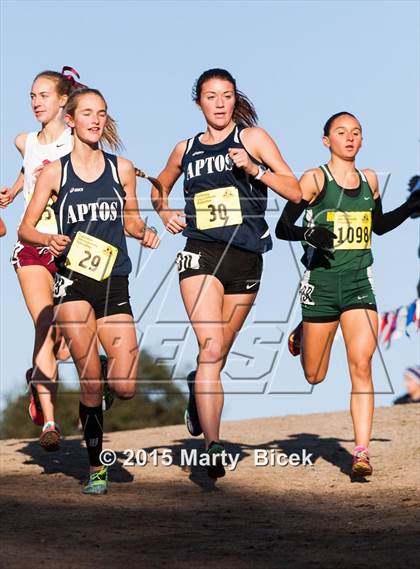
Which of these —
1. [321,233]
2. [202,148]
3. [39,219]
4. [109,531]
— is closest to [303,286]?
[321,233]

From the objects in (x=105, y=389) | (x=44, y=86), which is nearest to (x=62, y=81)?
(x=44, y=86)

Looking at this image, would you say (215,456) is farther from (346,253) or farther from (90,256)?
(346,253)

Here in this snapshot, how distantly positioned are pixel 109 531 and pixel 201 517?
808mm

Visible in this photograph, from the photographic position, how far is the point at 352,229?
29.4 ft

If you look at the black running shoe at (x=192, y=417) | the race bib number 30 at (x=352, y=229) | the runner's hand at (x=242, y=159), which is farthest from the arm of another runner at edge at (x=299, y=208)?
the black running shoe at (x=192, y=417)

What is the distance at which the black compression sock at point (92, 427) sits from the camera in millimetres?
8469

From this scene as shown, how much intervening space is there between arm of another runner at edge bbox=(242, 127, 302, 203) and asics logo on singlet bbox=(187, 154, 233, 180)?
0.57 feet

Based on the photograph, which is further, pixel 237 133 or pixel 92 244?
pixel 237 133

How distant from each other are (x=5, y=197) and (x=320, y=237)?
8.00 feet

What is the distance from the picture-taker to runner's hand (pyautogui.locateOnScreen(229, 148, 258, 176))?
8.20 metres

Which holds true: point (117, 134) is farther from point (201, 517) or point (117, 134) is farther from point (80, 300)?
point (201, 517)

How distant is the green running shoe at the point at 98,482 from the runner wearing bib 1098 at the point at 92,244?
0.17 metres

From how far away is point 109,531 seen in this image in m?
7.36

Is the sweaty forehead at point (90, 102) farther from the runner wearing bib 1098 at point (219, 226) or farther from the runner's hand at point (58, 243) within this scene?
the runner's hand at point (58, 243)
